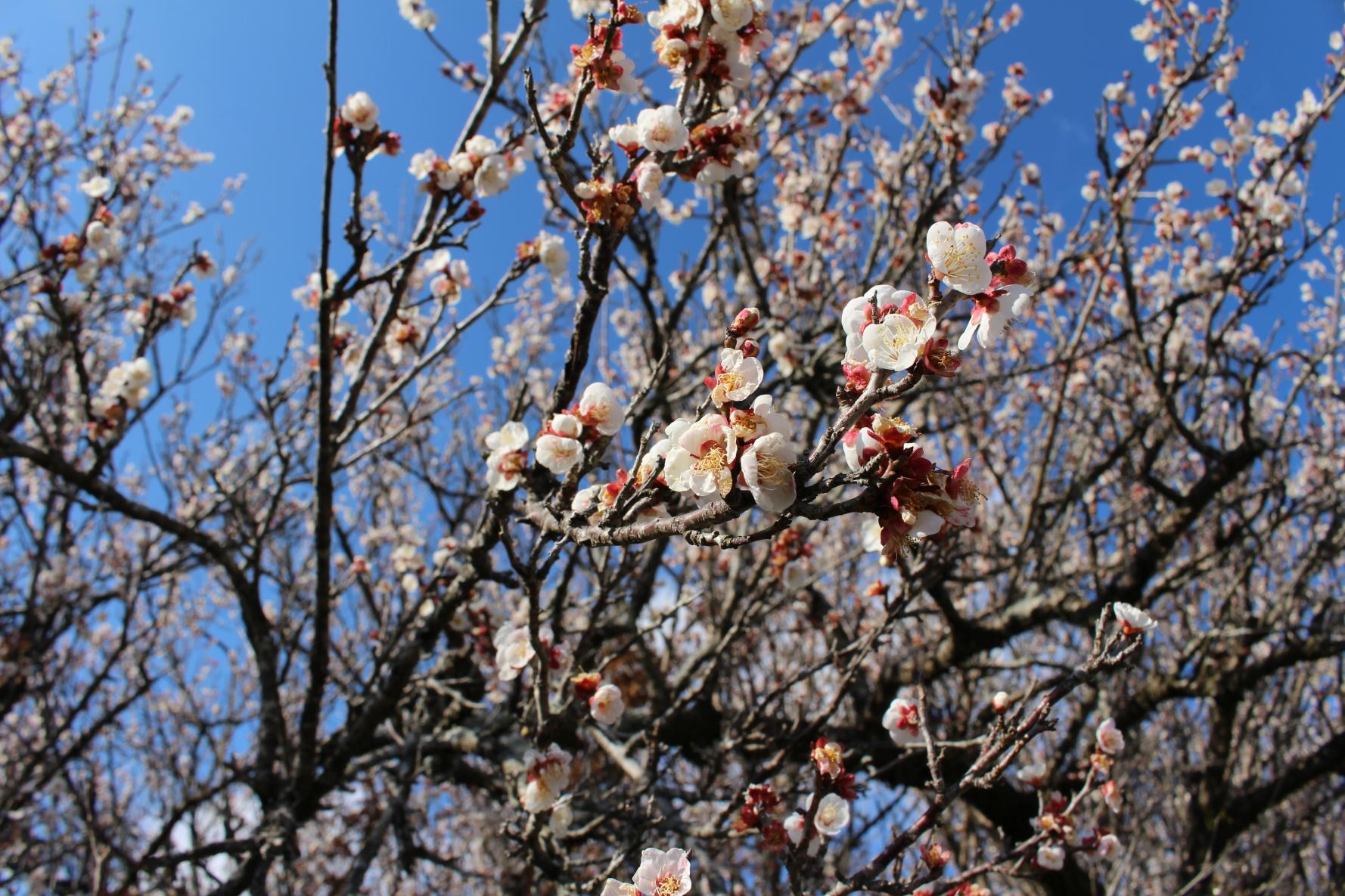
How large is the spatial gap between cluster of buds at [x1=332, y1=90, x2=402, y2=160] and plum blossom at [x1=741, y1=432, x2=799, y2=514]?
2.34m

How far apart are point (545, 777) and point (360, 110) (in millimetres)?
2419

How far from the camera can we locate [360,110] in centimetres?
275

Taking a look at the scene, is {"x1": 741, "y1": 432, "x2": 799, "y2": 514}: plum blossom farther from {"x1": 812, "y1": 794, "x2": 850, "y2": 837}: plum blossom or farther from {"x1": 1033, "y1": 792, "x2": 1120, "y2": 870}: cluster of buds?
{"x1": 1033, "y1": 792, "x2": 1120, "y2": 870}: cluster of buds

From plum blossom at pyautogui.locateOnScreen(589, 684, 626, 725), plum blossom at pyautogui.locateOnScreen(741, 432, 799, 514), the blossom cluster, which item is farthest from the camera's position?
the blossom cluster

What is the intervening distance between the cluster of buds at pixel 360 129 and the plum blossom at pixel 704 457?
219 cm

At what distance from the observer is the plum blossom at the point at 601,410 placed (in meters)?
1.75

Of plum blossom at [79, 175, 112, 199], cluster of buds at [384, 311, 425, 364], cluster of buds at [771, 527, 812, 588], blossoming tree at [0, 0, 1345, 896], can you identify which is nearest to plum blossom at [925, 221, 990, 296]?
blossoming tree at [0, 0, 1345, 896]

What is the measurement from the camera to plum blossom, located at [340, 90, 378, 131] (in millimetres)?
2742

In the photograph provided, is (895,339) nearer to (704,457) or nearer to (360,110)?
(704,457)

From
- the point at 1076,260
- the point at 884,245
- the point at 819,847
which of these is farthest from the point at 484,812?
the point at 1076,260

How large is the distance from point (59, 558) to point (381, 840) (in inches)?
134

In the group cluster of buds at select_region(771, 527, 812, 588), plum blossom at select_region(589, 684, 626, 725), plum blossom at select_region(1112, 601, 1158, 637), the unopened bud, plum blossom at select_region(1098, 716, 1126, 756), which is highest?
cluster of buds at select_region(771, 527, 812, 588)

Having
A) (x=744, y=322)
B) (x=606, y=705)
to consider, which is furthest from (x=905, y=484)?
(x=606, y=705)

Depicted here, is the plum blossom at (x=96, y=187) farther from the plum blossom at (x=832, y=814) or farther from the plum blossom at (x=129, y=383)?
the plum blossom at (x=832, y=814)
